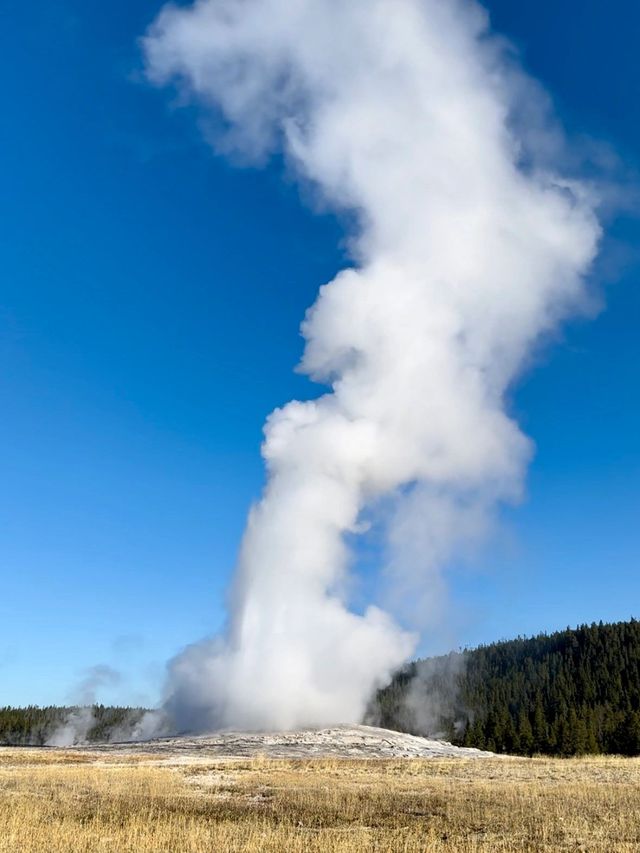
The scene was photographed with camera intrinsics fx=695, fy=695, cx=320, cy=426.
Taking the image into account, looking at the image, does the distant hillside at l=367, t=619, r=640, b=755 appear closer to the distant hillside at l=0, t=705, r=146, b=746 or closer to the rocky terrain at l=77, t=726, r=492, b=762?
the rocky terrain at l=77, t=726, r=492, b=762

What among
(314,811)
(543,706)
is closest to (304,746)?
(314,811)

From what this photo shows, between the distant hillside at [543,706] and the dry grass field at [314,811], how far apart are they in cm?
6722

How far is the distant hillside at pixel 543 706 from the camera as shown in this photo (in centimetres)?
10431

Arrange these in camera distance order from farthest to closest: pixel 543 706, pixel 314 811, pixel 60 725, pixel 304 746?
pixel 60 725 < pixel 543 706 < pixel 304 746 < pixel 314 811

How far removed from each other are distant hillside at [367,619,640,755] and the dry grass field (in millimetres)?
67223

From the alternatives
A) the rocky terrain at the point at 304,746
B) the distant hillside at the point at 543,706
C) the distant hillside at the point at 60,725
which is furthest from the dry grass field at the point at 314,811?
the distant hillside at the point at 60,725

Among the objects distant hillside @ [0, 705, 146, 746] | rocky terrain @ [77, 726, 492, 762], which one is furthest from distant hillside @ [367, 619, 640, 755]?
distant hillside @ [0, 705, 146, 746]

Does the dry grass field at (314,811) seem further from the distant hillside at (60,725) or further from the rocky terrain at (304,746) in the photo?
the distant hillside at (60,725)

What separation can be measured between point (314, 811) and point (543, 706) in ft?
472

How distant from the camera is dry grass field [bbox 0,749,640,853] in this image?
17641 millimetres

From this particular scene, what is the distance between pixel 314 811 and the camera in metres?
24.7

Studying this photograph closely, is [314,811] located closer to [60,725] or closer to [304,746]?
[304,746]

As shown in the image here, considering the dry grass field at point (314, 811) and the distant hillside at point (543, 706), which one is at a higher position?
the distant hillside at point (543, 706)

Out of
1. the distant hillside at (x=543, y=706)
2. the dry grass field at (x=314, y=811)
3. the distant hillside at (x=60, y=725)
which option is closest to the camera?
the dry grass field at (x=314, y=811)
